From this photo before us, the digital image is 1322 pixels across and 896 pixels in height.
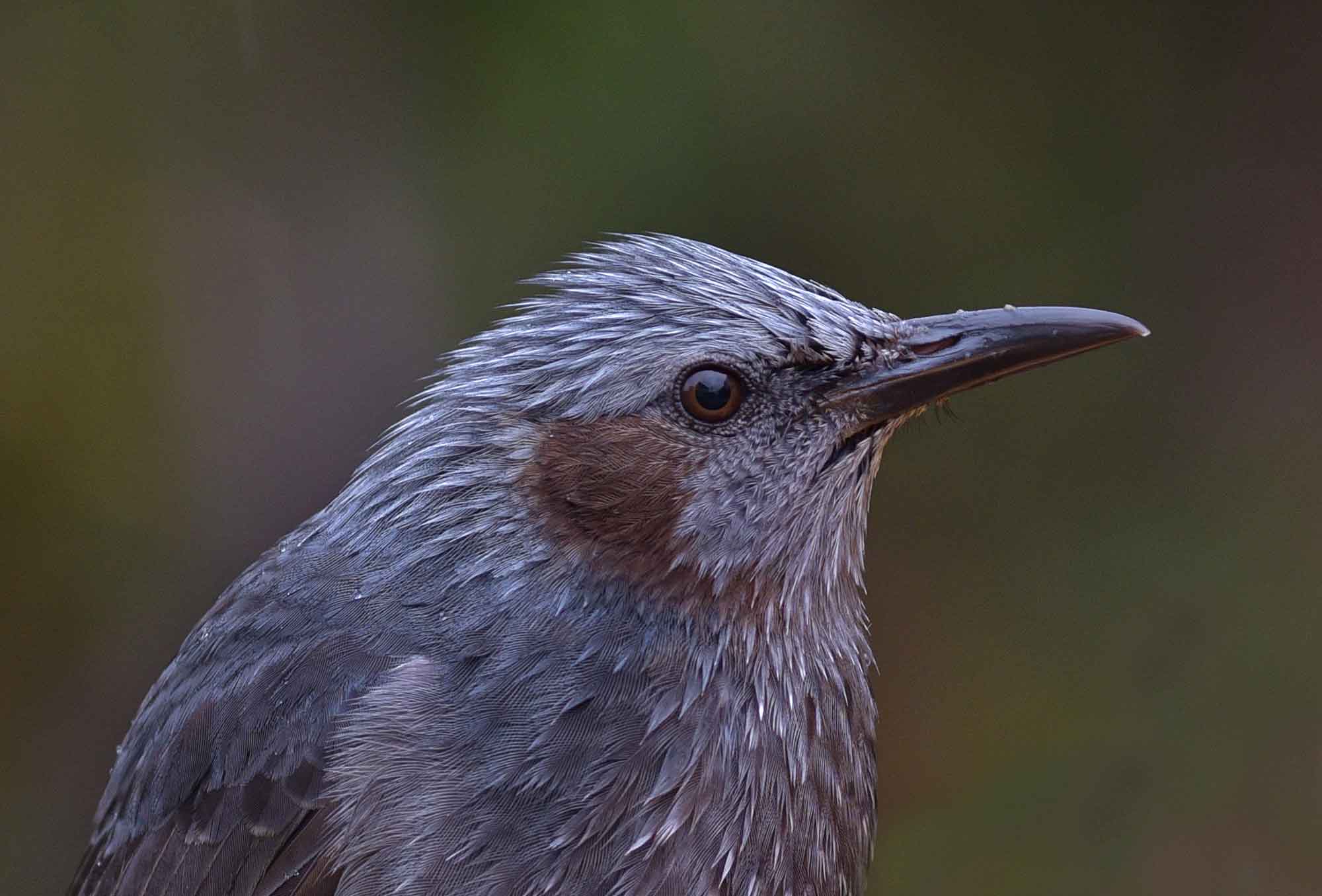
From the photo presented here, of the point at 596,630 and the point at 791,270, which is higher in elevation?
the point at 791,270

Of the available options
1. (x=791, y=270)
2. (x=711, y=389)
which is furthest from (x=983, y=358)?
(x=791, y=270)

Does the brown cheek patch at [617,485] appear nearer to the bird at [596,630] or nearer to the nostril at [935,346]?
the bird at [596,630]

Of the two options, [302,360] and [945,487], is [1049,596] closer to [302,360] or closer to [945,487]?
[945,487]

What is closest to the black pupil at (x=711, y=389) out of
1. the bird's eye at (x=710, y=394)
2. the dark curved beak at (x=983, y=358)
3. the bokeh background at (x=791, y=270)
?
the bird's eye at (x=710, y=394)

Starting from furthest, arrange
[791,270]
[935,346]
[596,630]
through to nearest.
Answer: [791,270] < [935,346] < [596,630]

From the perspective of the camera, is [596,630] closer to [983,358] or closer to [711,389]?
[711,389]

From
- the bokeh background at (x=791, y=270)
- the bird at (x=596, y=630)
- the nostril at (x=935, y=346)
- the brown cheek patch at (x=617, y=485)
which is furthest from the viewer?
the bokeh background at (x=791, y=270)

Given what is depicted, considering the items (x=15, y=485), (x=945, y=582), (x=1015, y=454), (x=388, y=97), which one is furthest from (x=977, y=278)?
(x=15, y=485)
